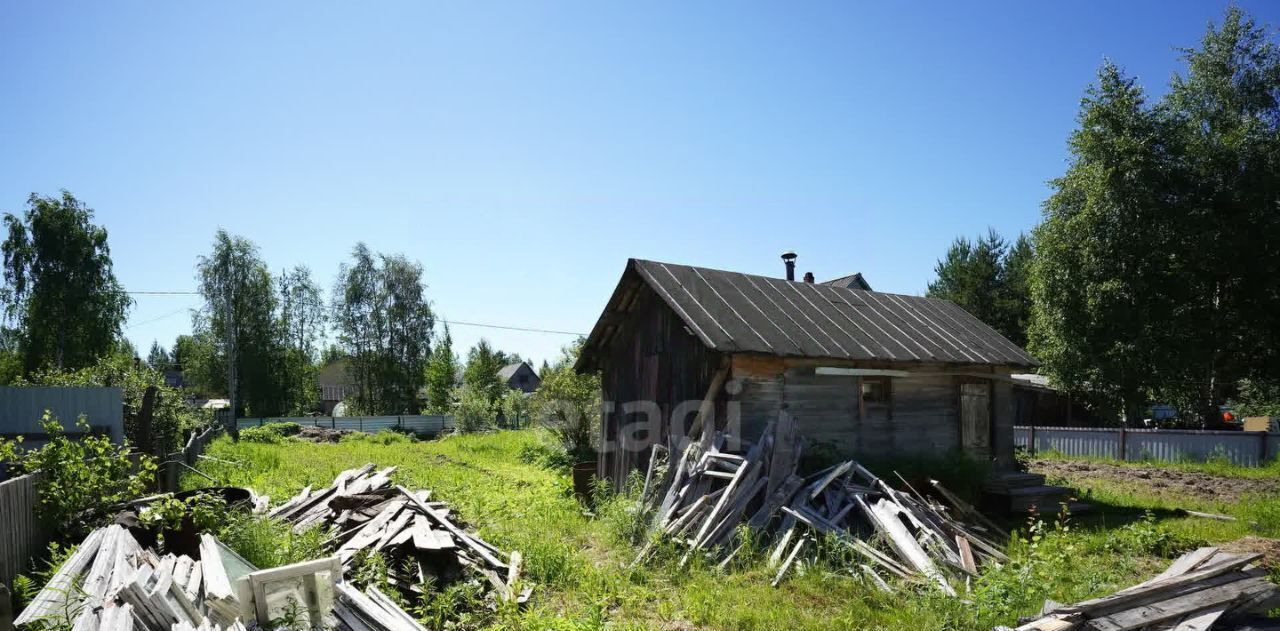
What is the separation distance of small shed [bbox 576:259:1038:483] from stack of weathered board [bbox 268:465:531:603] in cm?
391

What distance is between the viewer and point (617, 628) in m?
6.15

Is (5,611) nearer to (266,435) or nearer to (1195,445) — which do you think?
(1195,445)

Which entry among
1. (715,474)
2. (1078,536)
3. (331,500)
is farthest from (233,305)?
(1078,536)

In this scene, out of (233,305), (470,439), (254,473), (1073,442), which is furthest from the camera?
(233,305)

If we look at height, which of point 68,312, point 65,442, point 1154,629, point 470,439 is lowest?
point 470,439

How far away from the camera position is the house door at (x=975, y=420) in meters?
13.7

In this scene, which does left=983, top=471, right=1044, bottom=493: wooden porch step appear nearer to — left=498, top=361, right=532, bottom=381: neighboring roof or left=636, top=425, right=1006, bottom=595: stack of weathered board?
left=636, top=425, right=1006, bottom=595: stack of weathered board

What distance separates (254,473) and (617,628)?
491 inches

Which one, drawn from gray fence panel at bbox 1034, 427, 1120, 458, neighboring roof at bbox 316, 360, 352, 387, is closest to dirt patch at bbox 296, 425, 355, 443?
gray fence panel at bbox 1034, 427, 1120, 458

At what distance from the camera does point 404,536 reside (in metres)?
7.56

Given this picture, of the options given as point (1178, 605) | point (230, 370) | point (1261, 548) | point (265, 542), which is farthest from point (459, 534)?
point (230, 370)

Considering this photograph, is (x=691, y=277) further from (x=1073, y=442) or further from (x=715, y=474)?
(x=1073, y=442)

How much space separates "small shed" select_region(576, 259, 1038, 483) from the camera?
11.2 m

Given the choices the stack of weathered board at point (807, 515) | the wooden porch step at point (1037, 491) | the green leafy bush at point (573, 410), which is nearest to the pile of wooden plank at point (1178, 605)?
the stack of weathered board at point (807, 515)
